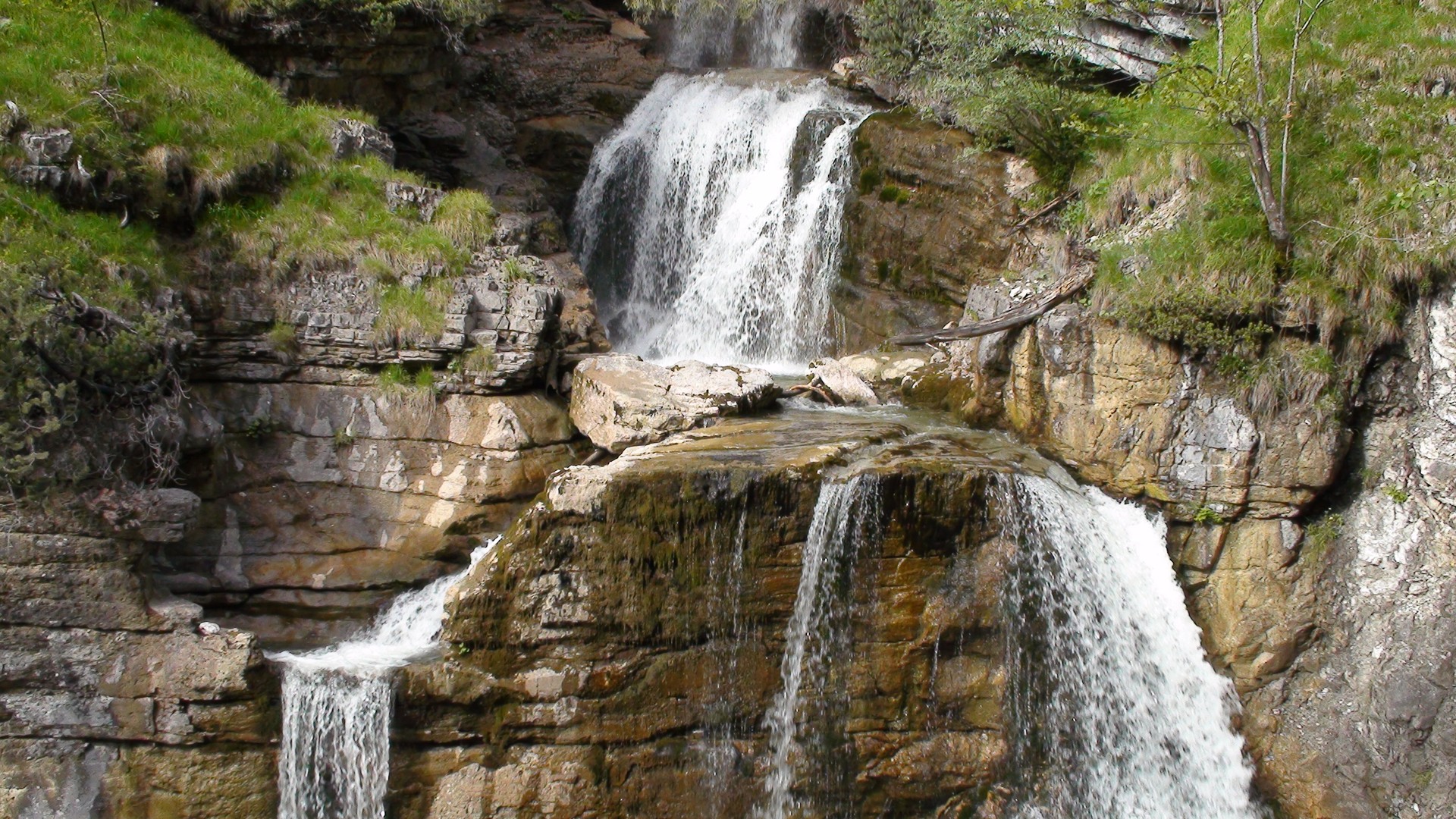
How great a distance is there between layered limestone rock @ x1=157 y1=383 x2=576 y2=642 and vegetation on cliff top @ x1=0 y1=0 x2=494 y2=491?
2.87ft

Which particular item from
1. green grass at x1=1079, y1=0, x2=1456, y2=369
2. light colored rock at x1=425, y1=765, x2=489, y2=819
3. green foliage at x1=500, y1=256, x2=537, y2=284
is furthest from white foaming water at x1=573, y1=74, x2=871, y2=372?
light colored rock at x1=425, y1=765, x2=489, y2=819

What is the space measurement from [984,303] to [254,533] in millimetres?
7517

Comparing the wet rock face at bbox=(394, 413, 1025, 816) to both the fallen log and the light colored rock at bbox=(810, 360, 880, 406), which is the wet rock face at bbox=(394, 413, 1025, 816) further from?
the light colored rock at bbox=(810, 360, 880, 406)

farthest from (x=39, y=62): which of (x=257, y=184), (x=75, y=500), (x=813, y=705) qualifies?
(x=813, y=705)

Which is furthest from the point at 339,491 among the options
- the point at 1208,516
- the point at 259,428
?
the point at 1208,516

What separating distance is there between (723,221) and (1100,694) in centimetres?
765

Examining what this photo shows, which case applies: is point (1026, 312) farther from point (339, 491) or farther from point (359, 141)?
point (359, 141)

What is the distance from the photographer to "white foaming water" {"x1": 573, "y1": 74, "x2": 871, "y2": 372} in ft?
42.0

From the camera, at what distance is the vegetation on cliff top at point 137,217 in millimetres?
7883

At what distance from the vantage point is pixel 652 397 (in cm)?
945

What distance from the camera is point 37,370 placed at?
776cm

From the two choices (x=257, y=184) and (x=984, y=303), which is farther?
(x=984, y=303)

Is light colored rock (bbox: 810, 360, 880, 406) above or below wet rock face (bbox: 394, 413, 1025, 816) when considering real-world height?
above

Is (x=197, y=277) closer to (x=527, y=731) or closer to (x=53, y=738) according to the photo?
(x=53, y=738)
